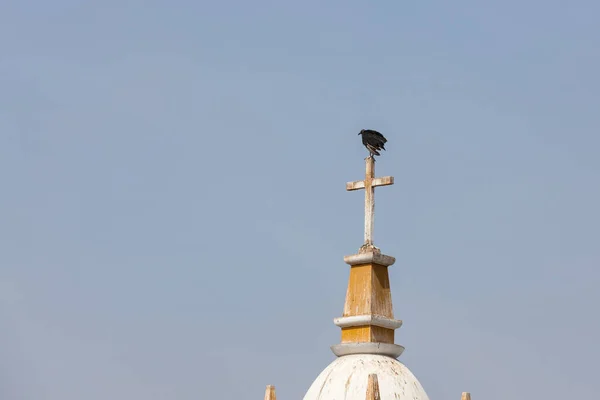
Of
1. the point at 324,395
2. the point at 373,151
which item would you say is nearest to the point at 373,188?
the point at 373,151

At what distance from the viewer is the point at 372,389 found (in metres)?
25.9

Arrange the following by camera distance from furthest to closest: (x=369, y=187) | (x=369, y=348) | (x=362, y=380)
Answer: (x=369, y=187) → (x=369, y=348) → (x=362, y=380)

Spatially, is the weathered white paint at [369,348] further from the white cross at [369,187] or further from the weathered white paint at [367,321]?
the white cross at [369,187]

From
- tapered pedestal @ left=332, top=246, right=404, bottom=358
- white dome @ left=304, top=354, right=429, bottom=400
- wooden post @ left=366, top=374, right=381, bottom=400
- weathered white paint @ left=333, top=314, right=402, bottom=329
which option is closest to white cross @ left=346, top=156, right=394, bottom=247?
tapered pedestal @ left=332, top=246, right=404, bottom=358

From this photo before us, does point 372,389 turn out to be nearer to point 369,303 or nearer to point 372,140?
point 369,303

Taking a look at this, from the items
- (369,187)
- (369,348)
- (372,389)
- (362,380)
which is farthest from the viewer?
(369,187)

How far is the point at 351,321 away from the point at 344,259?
63.8 inches

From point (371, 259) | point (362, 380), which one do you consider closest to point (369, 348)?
point (362, 380)

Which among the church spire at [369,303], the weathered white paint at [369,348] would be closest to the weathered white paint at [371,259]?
the church spire at [369,303]

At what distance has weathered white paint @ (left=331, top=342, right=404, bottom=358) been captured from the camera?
28.0 meters

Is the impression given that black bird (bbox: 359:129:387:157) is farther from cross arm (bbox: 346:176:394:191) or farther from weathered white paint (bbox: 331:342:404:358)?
→ weathered white paint (bbox: 331:342:404:358)

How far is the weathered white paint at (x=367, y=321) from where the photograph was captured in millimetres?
28141

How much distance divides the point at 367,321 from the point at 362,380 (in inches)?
59.4

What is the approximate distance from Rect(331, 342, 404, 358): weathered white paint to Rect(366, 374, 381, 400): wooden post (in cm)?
193
